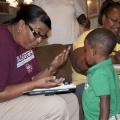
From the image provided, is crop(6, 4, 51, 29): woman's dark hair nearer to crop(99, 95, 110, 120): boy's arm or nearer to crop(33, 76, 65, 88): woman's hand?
crop(33, 76, 65, 88): woman's hand

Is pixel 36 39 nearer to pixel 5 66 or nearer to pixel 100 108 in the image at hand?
pixel 5 66

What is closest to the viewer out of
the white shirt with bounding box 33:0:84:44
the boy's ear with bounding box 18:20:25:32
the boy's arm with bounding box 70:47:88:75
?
the boy's ear with bounding box 18:20:25:32

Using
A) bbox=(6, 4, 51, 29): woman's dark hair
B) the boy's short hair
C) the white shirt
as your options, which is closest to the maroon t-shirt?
bbox=(6, 4, 51, 29): woman's dark hair

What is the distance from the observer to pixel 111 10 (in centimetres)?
261

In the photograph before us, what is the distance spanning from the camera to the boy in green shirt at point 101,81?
6.70 ft

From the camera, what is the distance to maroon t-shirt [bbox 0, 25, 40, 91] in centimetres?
198

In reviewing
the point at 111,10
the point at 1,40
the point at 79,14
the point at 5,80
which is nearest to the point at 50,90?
the point at 5,80

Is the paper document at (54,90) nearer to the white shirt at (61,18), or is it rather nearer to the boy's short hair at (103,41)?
the boy's short hair at (103,41)

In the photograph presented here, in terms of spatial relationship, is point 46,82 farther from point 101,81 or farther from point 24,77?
point 101,81

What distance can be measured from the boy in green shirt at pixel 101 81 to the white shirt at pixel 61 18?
139 centimetres

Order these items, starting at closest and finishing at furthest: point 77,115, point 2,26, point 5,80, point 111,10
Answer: point 5,80, point 2,26, point 77,115, point 111,10

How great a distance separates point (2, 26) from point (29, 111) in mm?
562

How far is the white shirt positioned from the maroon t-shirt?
4.12 feet

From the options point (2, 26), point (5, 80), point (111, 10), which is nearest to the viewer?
point (5, 80)
